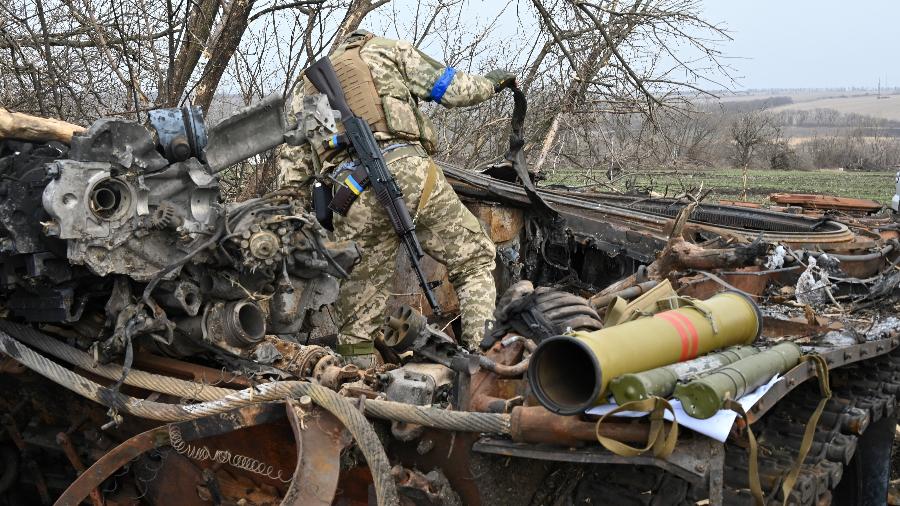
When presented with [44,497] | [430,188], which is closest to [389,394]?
[44,497]

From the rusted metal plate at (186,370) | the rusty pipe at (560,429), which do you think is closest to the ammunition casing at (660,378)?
the rusty pipe at (560,429)

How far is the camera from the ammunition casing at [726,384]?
254cm

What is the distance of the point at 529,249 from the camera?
6.57 metres

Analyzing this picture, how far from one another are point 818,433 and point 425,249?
253 centimetres

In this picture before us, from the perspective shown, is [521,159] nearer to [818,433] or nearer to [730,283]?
[730,283]

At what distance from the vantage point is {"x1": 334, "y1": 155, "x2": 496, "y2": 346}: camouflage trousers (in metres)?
5.43

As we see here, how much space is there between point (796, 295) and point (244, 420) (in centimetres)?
278

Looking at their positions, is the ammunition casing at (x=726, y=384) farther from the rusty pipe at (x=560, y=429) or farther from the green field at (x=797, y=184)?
the green field at (x=797, y=184)

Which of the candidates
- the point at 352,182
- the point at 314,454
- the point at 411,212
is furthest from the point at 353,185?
the point at 314,454

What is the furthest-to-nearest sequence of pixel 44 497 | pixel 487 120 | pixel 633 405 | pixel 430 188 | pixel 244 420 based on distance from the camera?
pixel 487 120 → pixel 430 188 → pixel 44 497 → pixel 244 420 → pixel 633 405

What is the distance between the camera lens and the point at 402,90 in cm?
550

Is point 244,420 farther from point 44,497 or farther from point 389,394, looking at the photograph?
point 44,497

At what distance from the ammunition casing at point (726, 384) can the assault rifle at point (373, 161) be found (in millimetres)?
2556

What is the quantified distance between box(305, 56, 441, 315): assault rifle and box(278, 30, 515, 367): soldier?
0.34 feet
